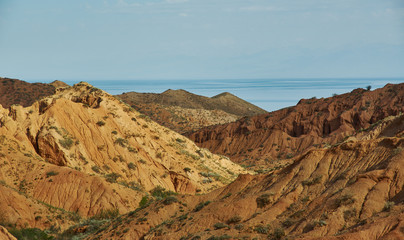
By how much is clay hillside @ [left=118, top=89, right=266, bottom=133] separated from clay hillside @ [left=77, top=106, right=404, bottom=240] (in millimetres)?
86809

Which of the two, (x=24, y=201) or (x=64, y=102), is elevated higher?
(x=64, y=102)

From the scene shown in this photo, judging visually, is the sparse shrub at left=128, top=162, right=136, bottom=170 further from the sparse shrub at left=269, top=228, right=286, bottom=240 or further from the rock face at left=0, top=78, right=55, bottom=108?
the rock face at left=0, top=78, right=55, bottom=108

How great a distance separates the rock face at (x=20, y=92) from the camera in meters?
123

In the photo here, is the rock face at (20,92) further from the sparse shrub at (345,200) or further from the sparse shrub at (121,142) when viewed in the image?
the sparse shrub at (345,200)

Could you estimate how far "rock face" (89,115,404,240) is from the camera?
24844 millimetres

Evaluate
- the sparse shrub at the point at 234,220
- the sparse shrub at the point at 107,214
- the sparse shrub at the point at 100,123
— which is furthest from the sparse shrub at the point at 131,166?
the sparse shrub at the point at 234,220

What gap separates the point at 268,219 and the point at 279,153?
61.9 meters

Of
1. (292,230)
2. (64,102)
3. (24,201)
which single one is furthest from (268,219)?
(64,102)

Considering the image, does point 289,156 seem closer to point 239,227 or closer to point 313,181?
point 313,181

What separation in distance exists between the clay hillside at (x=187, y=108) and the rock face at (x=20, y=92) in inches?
900

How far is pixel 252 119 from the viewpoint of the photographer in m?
104

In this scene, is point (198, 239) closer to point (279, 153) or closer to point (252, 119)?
point (279, 153)

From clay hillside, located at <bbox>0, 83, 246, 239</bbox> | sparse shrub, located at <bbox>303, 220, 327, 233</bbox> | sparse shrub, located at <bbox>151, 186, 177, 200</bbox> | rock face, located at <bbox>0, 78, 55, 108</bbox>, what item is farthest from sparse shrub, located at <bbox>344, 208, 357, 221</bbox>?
rock face, located at <bbox>0, 78, 55, 108</bbox>

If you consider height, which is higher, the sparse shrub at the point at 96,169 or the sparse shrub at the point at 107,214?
the sparse shrub at the point at 96,169
